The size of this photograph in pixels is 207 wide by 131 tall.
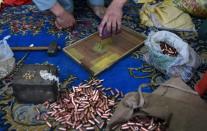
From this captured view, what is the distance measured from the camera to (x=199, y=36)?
224cm

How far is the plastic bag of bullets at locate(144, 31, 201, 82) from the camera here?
A: 1818mm

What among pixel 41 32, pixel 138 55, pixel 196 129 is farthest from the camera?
pixel 41 32

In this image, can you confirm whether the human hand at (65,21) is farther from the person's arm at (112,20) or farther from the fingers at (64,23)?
the person's arm at (112,20)

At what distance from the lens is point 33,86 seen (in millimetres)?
1668

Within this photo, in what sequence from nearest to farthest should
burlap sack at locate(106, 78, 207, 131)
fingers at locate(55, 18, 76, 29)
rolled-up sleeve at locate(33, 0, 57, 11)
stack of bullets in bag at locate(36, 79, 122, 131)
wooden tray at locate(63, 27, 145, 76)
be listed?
1. burlap sack at locate(106, 78, 207, 131)
2. stack of bullets in bag at locate(36, 79, 122, 131)
3. wooden tray at locate(63, 27, 145, 76)
4. rolled-up sleeve at locate(33, 0, 57, 11)
5. fingers at locate(55, 18, 76, 29)

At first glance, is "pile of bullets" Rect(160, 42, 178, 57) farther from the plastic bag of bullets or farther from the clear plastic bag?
the clear plastic bag

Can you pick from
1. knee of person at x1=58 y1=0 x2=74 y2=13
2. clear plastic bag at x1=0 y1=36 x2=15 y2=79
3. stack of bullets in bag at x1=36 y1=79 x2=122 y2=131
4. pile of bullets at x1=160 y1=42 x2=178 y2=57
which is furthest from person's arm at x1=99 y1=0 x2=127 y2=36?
clear plastic bag at x1=0 y1=36 x2=15 y2=79

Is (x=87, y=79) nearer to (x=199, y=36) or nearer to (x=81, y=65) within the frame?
(x=81, y=65)

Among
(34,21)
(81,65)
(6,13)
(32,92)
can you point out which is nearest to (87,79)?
(81,65)

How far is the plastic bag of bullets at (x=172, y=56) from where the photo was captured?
1.82 meters

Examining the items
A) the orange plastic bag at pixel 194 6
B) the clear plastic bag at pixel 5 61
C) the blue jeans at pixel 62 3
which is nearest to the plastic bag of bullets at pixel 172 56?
the orange plastic bag at pixel 194 6

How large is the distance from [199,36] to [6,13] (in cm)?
177

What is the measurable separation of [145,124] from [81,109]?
40cm

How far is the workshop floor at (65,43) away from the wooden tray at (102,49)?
0.15ft
